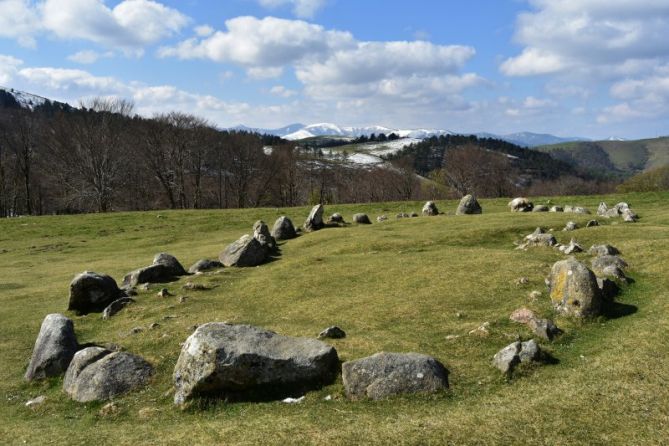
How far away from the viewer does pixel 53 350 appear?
16.2 m

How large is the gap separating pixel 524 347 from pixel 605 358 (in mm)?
2001

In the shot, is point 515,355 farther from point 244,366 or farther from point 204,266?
point 204,266

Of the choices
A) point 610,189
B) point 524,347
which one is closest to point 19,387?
point 524,347

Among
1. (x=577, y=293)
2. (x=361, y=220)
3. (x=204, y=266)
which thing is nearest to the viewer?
(x=577, y=293)

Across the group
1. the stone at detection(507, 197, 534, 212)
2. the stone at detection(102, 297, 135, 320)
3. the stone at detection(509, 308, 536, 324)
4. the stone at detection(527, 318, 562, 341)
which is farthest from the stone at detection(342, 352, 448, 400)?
the stone at detection(507, 197, 534, 212)

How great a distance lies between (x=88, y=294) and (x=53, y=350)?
698 centimetres

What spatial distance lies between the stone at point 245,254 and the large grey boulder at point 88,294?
7953 millimetres

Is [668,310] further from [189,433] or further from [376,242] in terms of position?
[376,242]

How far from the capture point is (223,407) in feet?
40.6

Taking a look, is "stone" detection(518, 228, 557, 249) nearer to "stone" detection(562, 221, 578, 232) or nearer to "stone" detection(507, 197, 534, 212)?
"stone" detection(562, 221, 578, 232)

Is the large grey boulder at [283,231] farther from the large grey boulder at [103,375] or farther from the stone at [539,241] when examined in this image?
the large grey boulder at [103,375]

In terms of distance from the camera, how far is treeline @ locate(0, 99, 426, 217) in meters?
82.8

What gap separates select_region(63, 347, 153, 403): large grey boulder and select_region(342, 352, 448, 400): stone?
6244 millimetres

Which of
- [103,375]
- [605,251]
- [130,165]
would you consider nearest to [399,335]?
[103,375]
